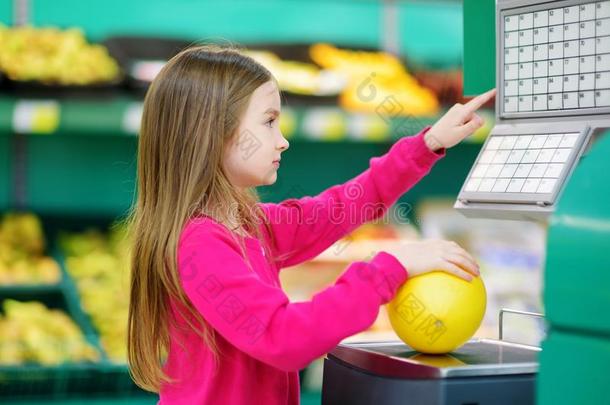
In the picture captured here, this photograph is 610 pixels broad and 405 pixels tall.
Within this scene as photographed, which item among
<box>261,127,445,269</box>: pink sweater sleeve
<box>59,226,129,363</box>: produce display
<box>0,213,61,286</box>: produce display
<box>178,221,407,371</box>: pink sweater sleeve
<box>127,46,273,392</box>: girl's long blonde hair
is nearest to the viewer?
<box>178,221,407,371</box>: pink sweater sleeve

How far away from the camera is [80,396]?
139 inches

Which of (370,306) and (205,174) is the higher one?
(205,174)

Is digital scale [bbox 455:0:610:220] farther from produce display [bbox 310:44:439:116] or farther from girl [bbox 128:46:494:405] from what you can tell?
produce display [bbox 310:44:439:116]

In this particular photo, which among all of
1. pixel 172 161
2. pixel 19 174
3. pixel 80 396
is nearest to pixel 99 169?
pixel 19 174

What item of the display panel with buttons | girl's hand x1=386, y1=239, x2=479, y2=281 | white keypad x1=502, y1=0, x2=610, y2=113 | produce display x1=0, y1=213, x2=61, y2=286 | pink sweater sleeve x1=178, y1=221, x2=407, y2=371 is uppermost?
white keypad x1=502, y1=0, x2=610, y2=113

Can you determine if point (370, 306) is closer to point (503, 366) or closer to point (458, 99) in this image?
point (503, 366)

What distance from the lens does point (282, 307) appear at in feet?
5.50

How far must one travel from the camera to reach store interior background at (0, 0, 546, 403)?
12.4 feet

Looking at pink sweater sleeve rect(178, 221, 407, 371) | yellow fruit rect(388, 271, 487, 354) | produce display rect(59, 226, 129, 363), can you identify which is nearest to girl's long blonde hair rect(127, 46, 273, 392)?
pink sweater sleeve rect(178, 221, 407, 371)

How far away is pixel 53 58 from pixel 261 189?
1.27 meters

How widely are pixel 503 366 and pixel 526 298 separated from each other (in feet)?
11.1

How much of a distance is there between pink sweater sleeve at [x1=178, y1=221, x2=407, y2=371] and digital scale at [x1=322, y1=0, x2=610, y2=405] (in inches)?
4.4

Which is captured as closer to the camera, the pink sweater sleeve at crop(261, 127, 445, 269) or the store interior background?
the pink sweater sleeve at crop(261, 127, 445, 269)

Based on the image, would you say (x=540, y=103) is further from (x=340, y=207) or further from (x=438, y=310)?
(x=340, y=207)
